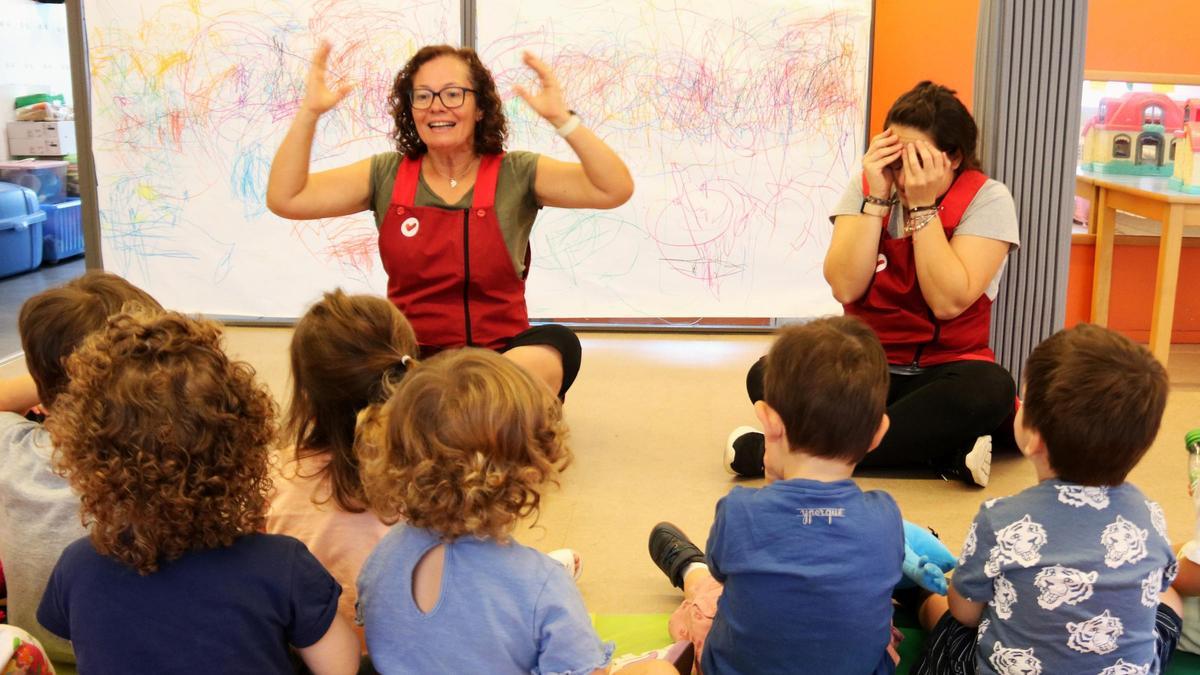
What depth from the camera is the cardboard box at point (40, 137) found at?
205 inches

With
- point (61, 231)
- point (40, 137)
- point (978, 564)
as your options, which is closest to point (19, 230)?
point (61, 231)

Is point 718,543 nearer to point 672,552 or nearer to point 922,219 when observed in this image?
point 672,552

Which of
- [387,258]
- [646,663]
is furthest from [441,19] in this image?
[646,663]

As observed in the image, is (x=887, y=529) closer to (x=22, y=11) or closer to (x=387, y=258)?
(x=387, y=258)

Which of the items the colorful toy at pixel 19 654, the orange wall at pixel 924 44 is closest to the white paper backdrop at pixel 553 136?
the orange wall at pixel 924 44

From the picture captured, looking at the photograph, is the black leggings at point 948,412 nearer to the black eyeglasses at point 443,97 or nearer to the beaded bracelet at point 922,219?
the beaded bracelet at point 922,219

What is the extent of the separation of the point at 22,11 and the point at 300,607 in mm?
4855

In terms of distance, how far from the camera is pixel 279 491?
185 centimetres

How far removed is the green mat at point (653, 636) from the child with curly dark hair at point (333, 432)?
1.47 ft

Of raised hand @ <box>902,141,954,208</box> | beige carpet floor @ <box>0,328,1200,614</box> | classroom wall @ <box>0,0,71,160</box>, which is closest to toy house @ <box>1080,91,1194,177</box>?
beige carpet floor @ <box>0,328,1200,614</box>

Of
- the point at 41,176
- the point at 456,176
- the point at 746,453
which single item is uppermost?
the point at 456,176

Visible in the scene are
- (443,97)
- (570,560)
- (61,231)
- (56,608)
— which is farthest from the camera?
(61,231)

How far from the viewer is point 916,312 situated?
2.92 m

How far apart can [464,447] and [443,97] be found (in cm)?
161
